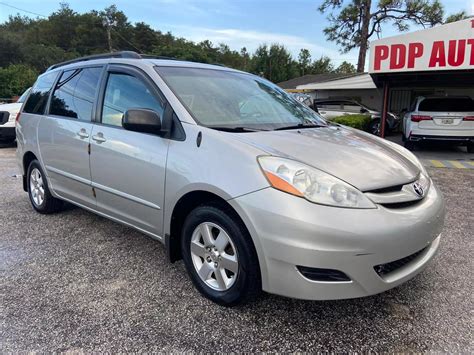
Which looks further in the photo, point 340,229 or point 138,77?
point 138,77

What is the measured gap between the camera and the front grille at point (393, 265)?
210cm

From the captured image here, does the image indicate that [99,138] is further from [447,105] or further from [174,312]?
[447,105]

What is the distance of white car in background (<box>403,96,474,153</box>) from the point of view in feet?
31.4

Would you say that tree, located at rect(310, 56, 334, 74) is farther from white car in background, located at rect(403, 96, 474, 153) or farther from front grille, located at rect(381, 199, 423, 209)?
front grille, located at rect(381, 199, 423, 209)

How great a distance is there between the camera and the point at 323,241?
1963mm

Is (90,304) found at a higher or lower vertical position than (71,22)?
lower

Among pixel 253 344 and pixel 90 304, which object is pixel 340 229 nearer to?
pixel 253 344

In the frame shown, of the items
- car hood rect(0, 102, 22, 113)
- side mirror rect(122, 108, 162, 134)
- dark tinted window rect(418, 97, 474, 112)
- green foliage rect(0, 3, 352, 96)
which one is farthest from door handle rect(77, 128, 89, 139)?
green foliage rect(0, 3, 352, 96)

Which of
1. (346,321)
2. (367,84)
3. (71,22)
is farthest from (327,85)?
(71,22)

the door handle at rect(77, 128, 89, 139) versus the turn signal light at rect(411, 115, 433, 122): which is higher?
the turn signal light at rect(411, 115, 433, 122)

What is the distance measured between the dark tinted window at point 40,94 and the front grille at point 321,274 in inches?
136

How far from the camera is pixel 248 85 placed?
11.3 feet

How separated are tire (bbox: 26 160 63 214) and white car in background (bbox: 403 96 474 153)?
9.10 metres

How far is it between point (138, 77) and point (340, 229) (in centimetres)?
199
